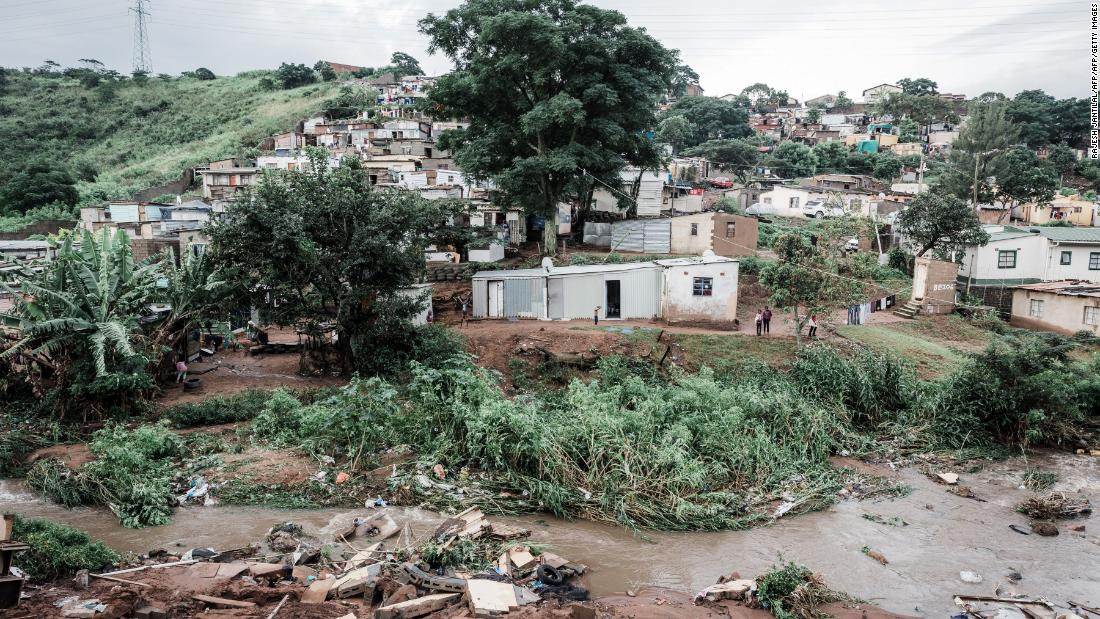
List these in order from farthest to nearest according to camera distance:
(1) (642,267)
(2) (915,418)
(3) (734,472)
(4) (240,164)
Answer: (4) (240,164), (1) (642,267), (2) (915,418), (3) (734,472)

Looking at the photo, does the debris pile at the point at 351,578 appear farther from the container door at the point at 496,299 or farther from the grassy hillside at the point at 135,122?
the grassy hillside at the point at 135,122

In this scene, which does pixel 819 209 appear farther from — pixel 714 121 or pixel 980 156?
pixel 714 121

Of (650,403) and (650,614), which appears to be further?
(650,403)

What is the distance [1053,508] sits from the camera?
39.6ft

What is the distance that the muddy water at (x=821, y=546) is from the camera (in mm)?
9531

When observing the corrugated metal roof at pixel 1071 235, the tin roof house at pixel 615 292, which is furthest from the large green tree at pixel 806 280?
the corrugated metal roof at pixel 1071 235

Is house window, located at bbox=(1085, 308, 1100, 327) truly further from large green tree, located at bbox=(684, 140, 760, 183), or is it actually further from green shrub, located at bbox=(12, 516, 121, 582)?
large green tree, located at bbox=(684, 140, 760, 183)

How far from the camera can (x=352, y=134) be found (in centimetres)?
5016

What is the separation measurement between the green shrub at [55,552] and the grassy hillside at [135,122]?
147 feet

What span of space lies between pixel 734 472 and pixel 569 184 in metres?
15.0

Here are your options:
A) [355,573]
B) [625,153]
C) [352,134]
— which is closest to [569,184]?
[625,153]

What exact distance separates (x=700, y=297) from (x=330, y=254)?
10922 mm

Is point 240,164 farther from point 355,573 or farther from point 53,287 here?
point 355,573

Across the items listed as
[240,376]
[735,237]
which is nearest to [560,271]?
[240,376]
